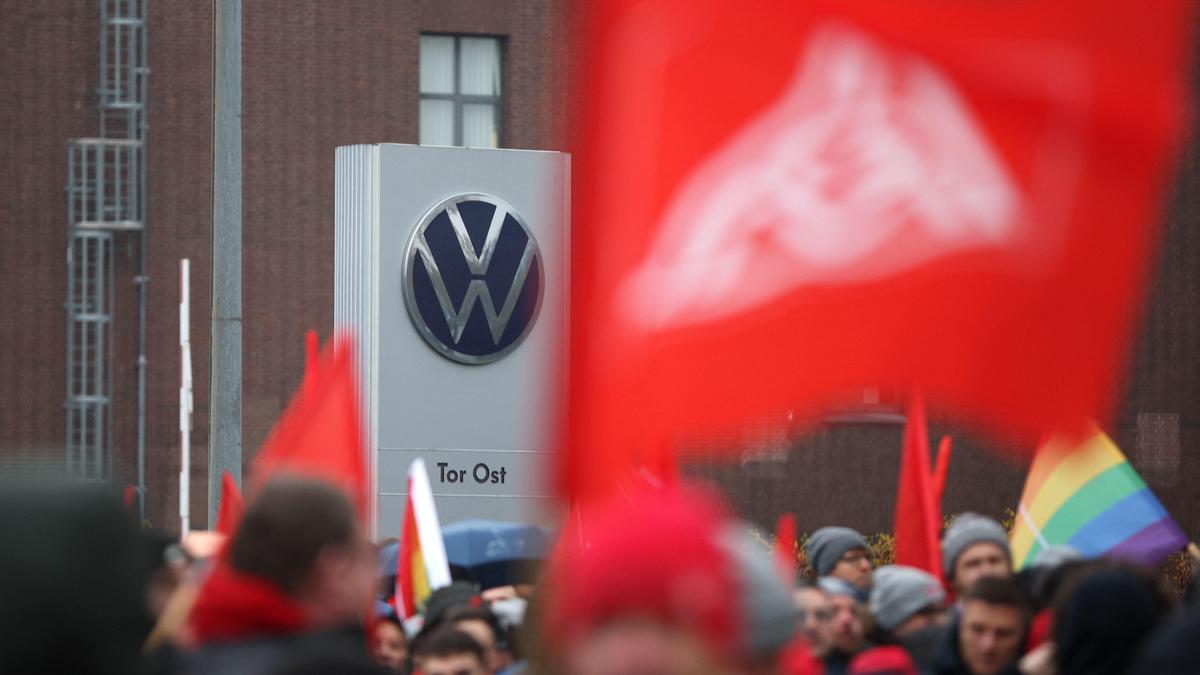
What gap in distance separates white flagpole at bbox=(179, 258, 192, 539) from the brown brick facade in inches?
5.8

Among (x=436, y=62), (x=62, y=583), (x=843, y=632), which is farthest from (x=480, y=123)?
(x=62, y=583)

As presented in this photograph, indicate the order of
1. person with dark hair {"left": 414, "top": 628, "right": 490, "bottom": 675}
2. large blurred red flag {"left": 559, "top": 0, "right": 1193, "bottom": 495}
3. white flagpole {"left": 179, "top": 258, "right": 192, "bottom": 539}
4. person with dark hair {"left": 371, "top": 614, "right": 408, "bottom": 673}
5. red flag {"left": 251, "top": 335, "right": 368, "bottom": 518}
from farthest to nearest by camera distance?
1. white flagpole {"left": 179, "top": 258, "right": 192, "bottom": 539}
2. person with dark hair {"left": 371, "top": 614, "right": 408, "bottom": 673}
3. person with dark hair {"left": 414, "top": 628, "right": 490, "bottom": 675}
4. red flag {"left": 251, "top": 335, "right": 368, "bottom": 518}
5. large blurred red flag {"left": 559, "top": 0, "right": 1193, "bottom": 495}

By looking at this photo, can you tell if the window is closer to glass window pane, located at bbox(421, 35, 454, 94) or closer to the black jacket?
glass window pane, located at bbox(421, 35, 454, 94)

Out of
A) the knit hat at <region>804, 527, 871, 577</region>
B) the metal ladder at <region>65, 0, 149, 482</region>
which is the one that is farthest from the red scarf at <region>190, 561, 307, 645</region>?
the metal ladder at <region>65, 0, 149, 482</region>

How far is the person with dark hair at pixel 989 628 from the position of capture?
611cm

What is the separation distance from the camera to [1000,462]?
34.4 meters

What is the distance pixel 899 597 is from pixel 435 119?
87.7ft

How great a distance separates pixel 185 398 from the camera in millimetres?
31484

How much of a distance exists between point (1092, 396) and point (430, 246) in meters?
13.5

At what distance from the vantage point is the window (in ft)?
110

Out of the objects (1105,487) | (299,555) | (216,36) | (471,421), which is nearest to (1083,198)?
(299,555)

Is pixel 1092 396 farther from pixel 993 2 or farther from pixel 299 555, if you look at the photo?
pixel 299 555

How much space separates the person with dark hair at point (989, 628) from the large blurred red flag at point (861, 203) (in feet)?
6.20

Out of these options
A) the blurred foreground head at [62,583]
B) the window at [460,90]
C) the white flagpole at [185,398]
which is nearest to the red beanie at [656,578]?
the blurred foreground head at [62,583]
